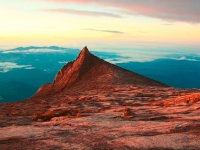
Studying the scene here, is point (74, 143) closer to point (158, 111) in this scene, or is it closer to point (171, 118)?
point (171, 118)

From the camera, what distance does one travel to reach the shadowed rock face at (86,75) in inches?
2386

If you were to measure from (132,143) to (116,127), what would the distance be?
3.47 meters

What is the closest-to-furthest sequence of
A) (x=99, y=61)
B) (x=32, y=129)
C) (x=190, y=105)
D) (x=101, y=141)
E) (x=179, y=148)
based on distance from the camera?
1. (x=179, y=148)
2. (x=101, y=141)
3. (x=32, y=129)
4. (x=190, y=105)
5. (x=99, y=61)

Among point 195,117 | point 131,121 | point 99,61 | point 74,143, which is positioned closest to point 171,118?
point 195,117

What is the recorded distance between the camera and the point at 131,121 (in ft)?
63.4

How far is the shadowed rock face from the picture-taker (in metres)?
60.6

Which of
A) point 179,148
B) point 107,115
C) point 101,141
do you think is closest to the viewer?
point 179,148

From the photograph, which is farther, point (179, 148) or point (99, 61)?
point (99, 61)

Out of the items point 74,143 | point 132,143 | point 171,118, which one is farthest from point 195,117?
point 74,143

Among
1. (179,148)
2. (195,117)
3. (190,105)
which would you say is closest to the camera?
(179,148)

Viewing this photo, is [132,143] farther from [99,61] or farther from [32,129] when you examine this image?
[99,61]

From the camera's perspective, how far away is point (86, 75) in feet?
217

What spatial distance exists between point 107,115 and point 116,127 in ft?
14.3

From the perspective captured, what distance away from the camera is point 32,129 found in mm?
17625
